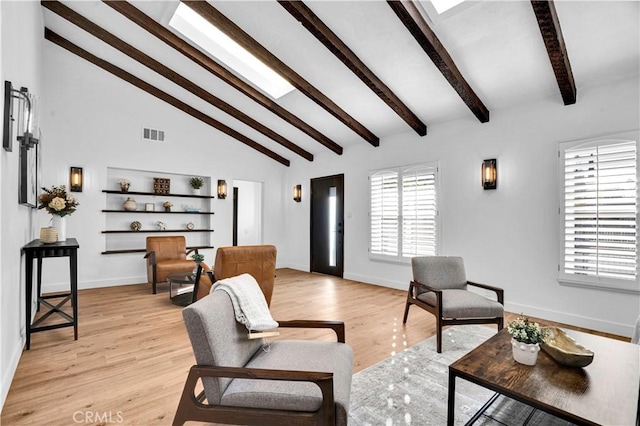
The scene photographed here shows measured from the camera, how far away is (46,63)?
506 cm

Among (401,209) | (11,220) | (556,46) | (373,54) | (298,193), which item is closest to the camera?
(11,220)

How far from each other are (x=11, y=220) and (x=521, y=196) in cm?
531

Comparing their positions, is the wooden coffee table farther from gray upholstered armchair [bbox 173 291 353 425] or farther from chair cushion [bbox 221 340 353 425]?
gray upholstered armchair [bbox 173 291 353 425]

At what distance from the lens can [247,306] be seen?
5.94ft

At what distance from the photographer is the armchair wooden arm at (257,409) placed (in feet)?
4.49

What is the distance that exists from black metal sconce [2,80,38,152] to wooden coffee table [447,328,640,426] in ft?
10.6

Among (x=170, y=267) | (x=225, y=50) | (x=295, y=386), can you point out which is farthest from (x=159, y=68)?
(x=295, y=386)

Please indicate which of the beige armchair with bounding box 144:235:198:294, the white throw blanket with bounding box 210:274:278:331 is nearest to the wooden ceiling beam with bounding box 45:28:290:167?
the beige armchair with bounding box 144:235:198:294

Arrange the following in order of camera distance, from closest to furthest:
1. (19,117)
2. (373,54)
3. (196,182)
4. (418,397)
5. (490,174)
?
(418,397) < (19,117) < (373,54) < (490,174) < (196,182)

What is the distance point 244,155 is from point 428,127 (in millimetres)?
4151

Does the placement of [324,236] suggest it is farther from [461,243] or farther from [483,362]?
[483,362]

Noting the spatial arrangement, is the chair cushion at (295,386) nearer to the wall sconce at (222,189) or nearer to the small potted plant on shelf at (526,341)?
the small potted plant on shelf at (526,341)

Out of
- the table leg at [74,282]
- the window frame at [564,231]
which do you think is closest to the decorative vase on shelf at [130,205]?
the table leg at [74,282]

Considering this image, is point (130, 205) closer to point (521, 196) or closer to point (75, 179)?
point (75, 179)
